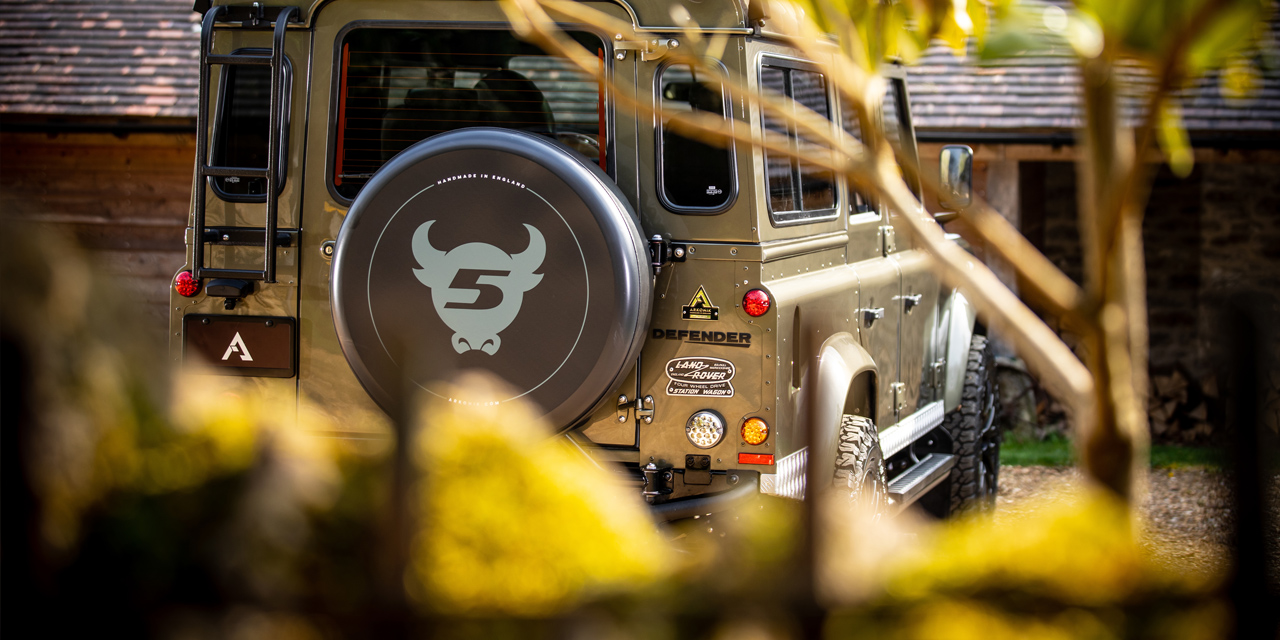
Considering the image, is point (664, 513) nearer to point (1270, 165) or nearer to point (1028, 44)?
point (1028, 44)

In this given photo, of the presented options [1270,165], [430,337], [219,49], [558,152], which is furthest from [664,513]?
[1270,165]

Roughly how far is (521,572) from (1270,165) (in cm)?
1100

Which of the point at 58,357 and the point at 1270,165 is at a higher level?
the point at 1270,165

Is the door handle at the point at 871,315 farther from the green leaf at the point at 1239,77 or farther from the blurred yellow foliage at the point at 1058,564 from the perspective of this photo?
the blurred yellow foliage at the point at 1058,564

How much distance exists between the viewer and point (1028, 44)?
3.65 feet

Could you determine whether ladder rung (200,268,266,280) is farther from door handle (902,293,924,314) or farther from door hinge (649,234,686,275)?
door handle (902,293,924,314)

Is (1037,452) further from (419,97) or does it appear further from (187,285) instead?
(187,285)

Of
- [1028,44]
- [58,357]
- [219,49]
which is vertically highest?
[219,49]

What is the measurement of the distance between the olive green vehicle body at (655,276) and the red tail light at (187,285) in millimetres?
34

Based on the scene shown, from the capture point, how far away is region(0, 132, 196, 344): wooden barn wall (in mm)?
10531

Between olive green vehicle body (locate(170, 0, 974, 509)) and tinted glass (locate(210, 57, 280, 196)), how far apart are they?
0.08 meters

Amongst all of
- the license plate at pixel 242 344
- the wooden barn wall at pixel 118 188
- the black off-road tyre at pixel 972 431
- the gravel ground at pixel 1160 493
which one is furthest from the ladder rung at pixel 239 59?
the wooden barn wall at pixel 118 188

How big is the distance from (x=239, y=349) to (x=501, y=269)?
1167 millimetres

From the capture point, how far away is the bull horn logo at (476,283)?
140 inches
